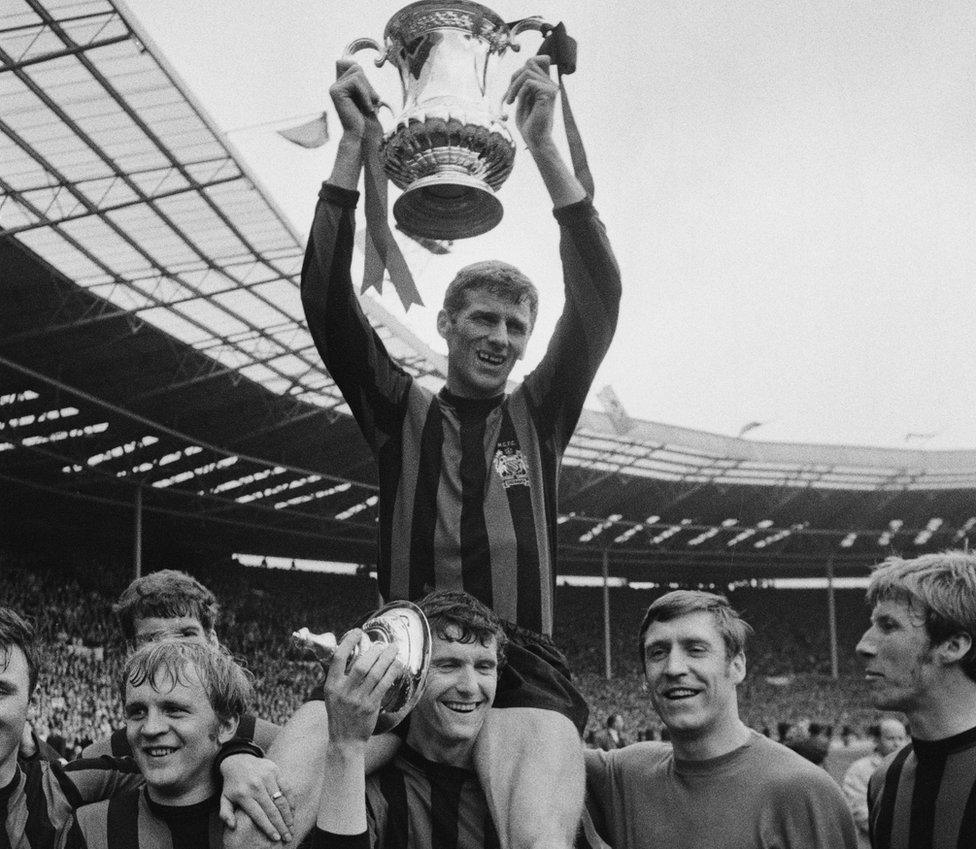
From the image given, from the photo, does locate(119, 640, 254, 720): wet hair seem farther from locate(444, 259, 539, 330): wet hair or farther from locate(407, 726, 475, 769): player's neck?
locate(444, 259, 539, 330): wet hair

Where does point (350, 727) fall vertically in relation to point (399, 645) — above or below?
below

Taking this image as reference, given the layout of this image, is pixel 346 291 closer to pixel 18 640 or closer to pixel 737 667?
pixel 18 640

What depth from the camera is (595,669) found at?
3681cm

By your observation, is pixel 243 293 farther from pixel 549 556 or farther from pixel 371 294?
pixel 549 556

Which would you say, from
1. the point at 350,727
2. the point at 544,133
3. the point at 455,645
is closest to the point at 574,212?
the point at 544,133

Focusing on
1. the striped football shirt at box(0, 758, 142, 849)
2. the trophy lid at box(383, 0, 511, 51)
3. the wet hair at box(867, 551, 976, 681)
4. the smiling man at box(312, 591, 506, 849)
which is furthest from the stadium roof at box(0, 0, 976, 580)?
the wet hair at box(867, 551, 976, 681)

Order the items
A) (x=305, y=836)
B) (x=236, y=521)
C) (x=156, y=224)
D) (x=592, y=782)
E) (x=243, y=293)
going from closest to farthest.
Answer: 1. (x=305, y=836)
2. (x=592, y=782)
3. (x=156, y=224)
4. (x=243, y=293)
5. (x=236, y=521)

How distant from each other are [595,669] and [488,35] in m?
34.4

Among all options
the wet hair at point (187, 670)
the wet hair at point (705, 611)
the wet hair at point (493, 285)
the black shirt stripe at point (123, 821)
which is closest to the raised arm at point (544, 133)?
the wet hair at point (493, 285)

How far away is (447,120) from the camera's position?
3549 mm

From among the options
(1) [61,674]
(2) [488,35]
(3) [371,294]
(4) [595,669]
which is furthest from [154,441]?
(2) [488,35]

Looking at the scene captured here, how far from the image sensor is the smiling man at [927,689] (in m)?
3.24

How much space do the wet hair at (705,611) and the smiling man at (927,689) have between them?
1.28 feet

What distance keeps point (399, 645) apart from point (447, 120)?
5.56ft
